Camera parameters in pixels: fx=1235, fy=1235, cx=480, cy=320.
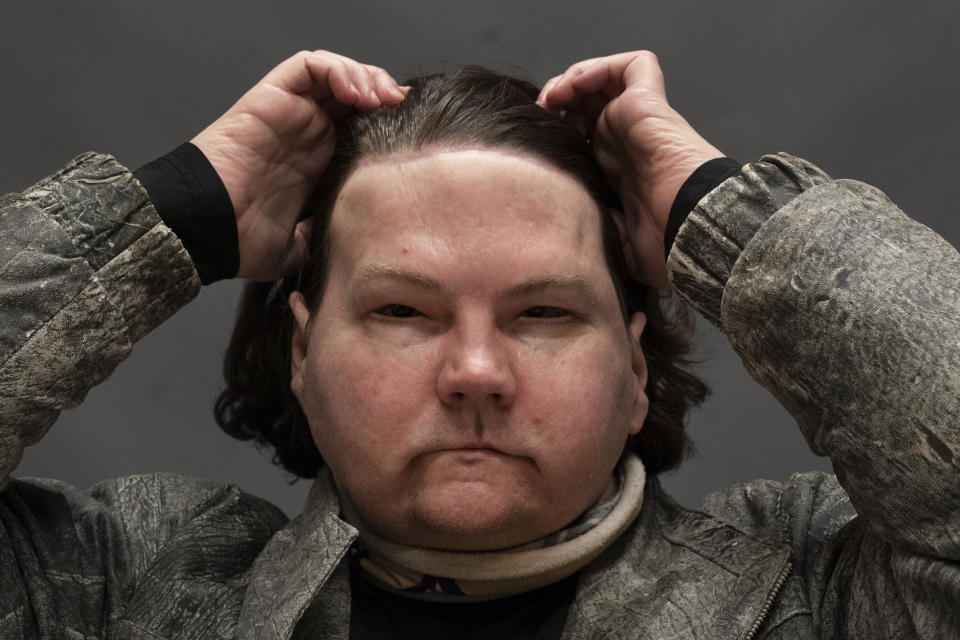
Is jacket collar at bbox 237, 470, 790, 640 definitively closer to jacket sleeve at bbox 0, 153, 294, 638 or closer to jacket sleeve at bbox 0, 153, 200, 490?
jacket sleeve at bbox 0, 153, 294, 638

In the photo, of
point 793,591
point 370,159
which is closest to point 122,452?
point 370,159

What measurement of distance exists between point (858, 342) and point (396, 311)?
61 centimetres

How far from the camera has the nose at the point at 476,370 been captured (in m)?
1.57

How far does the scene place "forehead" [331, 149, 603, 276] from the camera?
65.1 inches

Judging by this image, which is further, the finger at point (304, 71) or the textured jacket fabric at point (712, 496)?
the finger at point (304, 71)

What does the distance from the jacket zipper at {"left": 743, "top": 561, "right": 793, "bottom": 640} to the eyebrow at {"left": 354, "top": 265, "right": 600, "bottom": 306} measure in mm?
433

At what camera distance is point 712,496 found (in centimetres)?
190

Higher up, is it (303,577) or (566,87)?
(566,87)

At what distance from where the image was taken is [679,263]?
163 centimetres

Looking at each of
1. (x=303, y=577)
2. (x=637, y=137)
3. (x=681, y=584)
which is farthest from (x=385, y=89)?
(x=681, y=584)

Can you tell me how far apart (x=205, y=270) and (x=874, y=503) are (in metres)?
0.97

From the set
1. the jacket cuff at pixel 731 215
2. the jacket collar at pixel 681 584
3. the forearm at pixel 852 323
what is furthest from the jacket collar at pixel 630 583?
the jacket cuff at pixel 731 215

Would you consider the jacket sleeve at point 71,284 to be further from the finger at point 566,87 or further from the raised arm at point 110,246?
the finger at point 566,87

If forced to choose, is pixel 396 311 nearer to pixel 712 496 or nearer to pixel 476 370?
pixel 476 370
